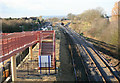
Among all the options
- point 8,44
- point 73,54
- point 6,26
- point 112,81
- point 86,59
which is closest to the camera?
point 8,44

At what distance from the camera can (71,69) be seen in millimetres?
11922

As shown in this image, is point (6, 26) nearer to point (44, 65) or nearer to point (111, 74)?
point (44, 65)

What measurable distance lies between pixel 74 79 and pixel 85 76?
1007 millimetres

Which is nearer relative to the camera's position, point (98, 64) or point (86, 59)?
point (98, 64)

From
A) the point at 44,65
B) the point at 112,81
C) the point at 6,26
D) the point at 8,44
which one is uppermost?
the point at 6,26

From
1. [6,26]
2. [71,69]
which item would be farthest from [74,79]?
[6,26]

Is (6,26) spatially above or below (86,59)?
above

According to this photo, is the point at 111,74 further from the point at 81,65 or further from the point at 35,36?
the point at 35,36

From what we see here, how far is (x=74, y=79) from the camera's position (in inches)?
400

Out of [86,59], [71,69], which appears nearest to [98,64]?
[86,59]

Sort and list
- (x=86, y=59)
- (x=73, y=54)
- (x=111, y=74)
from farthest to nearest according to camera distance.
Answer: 1. (x=73, y=54)
2. (x=86, y=59)
3. (x=111, y=74)

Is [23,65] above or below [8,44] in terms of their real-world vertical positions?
below

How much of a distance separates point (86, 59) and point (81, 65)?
72.7 inches

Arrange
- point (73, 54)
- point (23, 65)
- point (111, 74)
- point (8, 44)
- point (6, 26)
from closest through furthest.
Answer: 1. point (8, 44)
2. point (111, 74)
3. point (23, 65)
4. point (73, 54)
5. point (6, 26)
